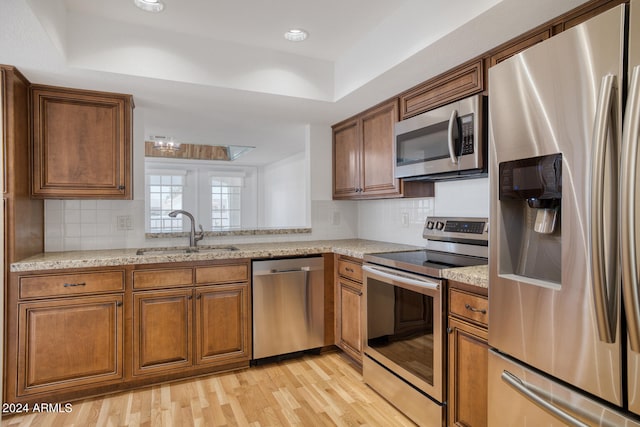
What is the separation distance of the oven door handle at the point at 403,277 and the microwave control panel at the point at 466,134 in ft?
2.42

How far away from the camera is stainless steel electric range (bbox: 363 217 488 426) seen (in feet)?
6.13

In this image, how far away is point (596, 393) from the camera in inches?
41.8

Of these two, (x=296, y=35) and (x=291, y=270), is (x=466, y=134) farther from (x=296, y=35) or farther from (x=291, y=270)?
(x=291, y=270)

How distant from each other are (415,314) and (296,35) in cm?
190

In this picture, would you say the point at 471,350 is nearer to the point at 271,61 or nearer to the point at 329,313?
the point at 329,313

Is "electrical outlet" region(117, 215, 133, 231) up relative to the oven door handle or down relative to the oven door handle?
up

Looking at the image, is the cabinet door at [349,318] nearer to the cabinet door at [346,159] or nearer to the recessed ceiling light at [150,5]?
the cabinet door at [346,159]

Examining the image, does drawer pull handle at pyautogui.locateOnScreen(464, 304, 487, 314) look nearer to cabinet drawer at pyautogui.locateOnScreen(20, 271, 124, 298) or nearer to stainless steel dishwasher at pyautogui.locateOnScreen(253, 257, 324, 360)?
stainless steel dishwasher at pyautogui.locateOnScreen(253, 257, 324, 360)

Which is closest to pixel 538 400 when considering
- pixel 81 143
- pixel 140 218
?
pixel 140 218

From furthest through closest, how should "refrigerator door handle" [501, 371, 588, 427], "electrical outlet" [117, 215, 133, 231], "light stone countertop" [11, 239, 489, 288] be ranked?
"electrical outlet" [117, 215, 133, 231]
"light stone countertop" [11, 239, 489, 288]
"refrigerator door handle" [501, 371, 588, 427]

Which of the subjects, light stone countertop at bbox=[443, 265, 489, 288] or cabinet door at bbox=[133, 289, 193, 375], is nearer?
light stone countertop at bbox=[443, 265, 489, 288]

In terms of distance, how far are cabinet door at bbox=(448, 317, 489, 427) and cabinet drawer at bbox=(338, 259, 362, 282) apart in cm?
94

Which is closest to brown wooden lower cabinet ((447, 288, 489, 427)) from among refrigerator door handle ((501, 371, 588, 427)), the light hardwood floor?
refrigerator door handle ((501, 371, 588, 427))

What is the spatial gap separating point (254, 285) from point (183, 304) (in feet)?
1.67
